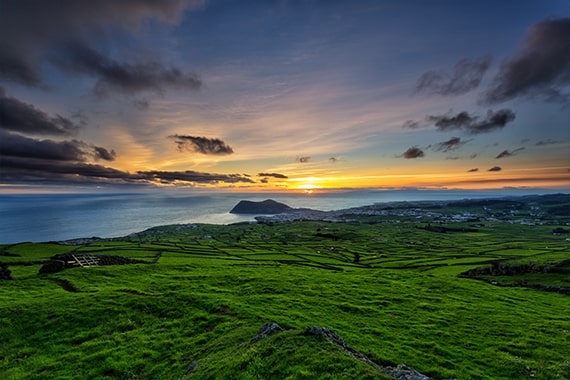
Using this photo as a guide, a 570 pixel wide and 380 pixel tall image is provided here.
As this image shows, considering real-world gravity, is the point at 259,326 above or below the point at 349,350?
below

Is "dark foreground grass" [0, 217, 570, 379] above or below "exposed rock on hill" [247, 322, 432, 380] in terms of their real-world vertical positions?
below

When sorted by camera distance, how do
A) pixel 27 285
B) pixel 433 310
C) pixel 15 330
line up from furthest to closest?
1. pixel 27 285
2. pixel 433 310
3. pixel 15 330

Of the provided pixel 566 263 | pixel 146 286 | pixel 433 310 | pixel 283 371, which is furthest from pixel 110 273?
pixel 566 263

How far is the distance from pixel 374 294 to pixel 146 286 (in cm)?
3486

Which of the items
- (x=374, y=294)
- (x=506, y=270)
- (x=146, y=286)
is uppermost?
(x=146, y=286)

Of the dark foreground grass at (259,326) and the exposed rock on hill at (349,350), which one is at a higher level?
the exposed rock on hill at (349,350)

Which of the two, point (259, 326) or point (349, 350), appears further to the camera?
point (259, 326)

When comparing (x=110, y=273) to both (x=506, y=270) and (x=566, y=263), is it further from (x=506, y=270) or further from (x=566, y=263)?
(x=566, y=263)

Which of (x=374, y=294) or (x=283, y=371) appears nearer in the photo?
(x=283, y=371)

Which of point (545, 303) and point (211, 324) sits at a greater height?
point (211, 324)

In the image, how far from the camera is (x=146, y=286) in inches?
1467

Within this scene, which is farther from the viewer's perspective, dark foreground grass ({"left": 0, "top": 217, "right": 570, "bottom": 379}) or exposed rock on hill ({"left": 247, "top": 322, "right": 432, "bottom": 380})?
dark foreground grass ({"left": 0, "top": 217, "right": 570, "bottom": 379})

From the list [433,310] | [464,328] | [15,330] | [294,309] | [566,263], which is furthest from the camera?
[566,263]

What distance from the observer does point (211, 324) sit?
24.9m
